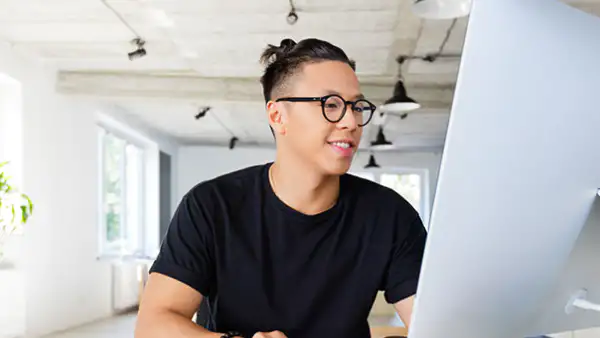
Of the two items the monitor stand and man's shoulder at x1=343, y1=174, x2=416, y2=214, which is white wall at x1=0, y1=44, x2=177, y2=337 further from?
the monitor stand

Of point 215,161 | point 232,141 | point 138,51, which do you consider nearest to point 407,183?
point 232,141

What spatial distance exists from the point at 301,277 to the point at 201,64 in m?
5.59

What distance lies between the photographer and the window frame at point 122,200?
862 cm

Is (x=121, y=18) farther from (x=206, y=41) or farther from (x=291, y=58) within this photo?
(x=291, y=58)

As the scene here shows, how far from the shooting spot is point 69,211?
24.1 ft

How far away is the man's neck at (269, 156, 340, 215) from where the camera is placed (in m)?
1.24

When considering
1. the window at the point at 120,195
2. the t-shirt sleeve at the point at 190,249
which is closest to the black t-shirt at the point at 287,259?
the t-shirt sleeve at the point at 190,249

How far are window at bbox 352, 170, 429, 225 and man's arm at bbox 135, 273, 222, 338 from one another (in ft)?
40.5

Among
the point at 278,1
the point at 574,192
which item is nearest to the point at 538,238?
the point at 574,192

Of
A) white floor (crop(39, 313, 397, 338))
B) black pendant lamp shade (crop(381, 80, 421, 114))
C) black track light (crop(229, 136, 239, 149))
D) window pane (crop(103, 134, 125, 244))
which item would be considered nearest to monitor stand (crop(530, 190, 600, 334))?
black pendant lamp shade (crop(381, 80, 421, 114))

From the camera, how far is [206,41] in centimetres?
577

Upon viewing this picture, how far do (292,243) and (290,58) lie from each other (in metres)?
0.34

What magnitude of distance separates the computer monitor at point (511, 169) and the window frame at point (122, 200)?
26.3 feet

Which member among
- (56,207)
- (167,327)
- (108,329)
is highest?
(167,327)
